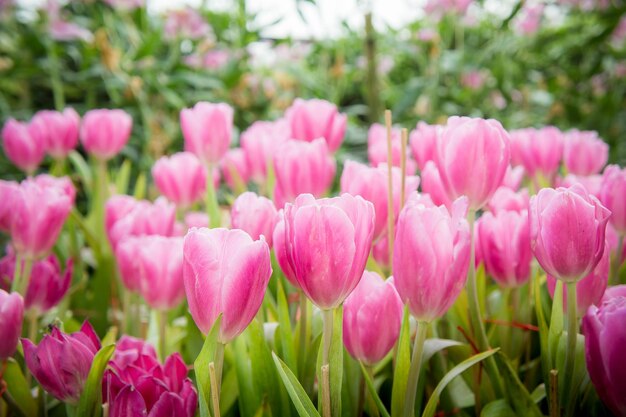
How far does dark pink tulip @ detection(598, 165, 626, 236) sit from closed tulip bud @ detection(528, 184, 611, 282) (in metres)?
0.16

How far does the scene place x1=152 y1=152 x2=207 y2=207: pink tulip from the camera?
0.84 m

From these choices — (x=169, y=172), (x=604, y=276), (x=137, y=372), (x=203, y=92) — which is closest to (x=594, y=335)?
(x=604, y=276)

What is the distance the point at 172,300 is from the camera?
573 mm

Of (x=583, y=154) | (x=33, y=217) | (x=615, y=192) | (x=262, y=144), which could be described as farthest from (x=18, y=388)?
(x=583, y=154)

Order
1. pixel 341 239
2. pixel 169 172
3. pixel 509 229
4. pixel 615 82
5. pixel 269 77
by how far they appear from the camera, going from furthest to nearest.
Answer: pixel 269 77 < pixel 615 82 < pixel 169 172 < pixel 509 229 < pixel 341 239

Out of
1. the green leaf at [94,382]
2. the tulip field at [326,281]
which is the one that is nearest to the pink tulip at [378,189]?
the tulip field at [326,281]

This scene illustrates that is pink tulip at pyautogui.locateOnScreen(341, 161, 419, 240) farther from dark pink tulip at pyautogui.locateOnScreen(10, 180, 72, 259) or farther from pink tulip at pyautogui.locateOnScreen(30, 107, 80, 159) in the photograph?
pink tulip at pyautogui.locateOnScreen(30, 107, 80, 159)

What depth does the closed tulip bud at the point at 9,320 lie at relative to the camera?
44cm

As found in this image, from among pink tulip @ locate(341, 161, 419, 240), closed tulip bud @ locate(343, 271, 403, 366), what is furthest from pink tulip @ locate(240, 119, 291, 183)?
closed tulip bud @ locate(343, 271, 403, 366)

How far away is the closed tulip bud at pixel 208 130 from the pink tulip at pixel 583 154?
501mm

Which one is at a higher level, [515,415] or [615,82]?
[615,82]

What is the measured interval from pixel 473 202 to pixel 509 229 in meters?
0.08

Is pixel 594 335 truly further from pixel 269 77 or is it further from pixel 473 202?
pixel 269 77

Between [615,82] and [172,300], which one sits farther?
[615,82]
